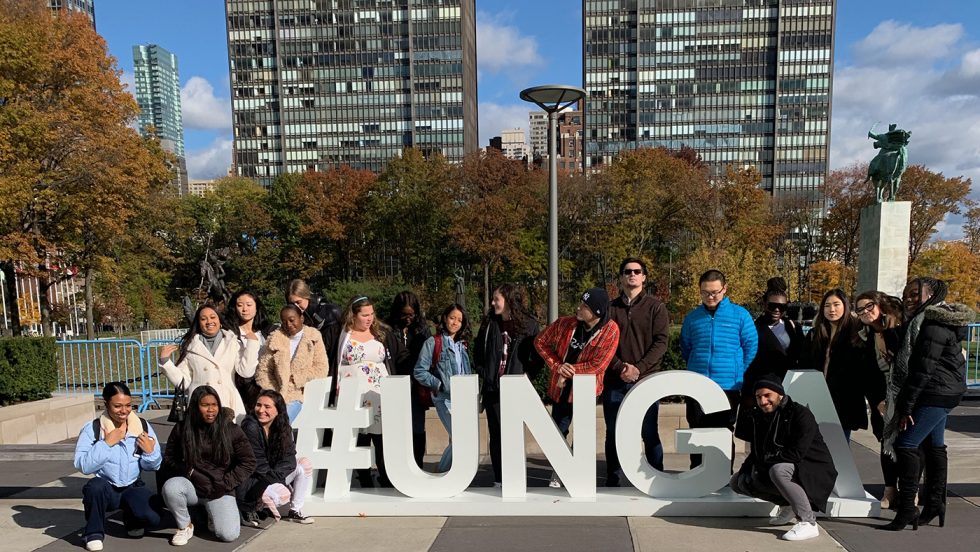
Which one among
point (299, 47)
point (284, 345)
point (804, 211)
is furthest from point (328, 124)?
point (284, 345)

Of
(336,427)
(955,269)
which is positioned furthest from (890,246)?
(955,269)

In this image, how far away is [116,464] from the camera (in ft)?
Answer: 12.4

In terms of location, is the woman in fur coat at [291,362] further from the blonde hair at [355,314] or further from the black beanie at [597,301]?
the black beanie at [597,301]

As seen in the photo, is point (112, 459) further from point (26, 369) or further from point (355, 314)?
point (26, 369)

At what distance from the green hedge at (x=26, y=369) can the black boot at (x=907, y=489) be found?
31.2ft

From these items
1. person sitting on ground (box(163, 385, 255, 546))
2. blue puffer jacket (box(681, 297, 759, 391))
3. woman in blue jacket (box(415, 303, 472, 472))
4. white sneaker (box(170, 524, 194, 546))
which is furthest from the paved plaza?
blue puffer jacket (box(681, 297, 759, 391))

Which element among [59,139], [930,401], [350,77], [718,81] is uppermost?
[350,77]

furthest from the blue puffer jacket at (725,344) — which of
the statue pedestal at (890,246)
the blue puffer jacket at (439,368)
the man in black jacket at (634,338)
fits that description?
the statue pedestal at (890,246)

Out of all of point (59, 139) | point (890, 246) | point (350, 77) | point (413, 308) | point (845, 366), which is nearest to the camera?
point (845, 366)

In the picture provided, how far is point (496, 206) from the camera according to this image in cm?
2859

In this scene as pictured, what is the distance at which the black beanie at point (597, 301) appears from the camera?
4.16 meters

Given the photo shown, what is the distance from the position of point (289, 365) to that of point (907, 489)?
4.58m

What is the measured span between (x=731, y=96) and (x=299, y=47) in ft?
216

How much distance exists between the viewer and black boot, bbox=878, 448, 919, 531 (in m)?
3.69
